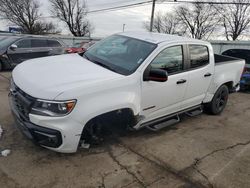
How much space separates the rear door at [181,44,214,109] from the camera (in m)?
4.57

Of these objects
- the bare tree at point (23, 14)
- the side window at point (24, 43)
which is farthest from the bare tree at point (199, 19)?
the side window at point (24, 43)

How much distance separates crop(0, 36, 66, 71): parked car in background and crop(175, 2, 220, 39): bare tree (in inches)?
1683

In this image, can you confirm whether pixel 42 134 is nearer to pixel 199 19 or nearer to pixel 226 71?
pixel 226 71

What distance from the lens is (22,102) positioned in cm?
312

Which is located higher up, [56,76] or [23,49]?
[56,76]

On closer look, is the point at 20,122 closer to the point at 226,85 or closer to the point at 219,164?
the point at 219,164

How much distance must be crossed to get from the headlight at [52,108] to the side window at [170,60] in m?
1.55

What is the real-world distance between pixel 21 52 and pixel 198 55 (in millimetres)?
Answer: 7953

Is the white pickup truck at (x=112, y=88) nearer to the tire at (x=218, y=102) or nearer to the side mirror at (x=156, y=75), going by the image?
the side mirror at (x=156, y=75)

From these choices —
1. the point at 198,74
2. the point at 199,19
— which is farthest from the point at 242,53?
the point at 199,19

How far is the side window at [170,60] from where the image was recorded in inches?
155

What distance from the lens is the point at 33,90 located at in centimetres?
299

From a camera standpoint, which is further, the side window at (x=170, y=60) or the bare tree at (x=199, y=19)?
the bare tree at (x=199, y=19)

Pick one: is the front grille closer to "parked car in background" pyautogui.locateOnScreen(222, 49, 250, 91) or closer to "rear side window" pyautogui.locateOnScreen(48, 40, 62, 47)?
"parked car in background" pyautogui.locateOnScreen(222, 49, 250, 91)
